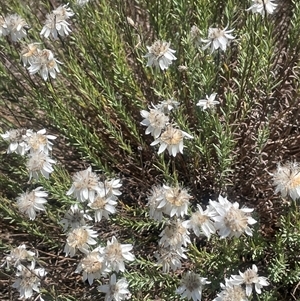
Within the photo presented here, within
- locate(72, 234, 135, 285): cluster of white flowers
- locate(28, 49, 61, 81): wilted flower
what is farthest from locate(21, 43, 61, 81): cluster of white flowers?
locate(72, 234, 135, 285): cluster of white flowers

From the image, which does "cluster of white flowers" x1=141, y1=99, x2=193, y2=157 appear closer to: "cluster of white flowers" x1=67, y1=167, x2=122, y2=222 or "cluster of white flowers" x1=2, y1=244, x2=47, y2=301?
"cluster of white flowers" x1=67, y1=167, x2=122, y2=222

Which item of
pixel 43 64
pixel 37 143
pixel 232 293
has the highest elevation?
pixel 43 64

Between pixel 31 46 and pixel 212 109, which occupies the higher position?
pixel 31 46

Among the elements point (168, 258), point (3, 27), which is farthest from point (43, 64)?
point (168, 258)

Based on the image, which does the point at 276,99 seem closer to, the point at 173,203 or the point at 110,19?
the point at 110,19

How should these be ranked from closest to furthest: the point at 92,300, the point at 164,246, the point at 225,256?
the point at 164,246
the point at 225,256
the point at 92,300

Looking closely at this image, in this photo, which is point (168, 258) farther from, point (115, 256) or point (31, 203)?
point (31, 203)

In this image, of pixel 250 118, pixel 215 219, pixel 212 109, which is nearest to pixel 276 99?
pixel 250 118
